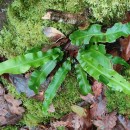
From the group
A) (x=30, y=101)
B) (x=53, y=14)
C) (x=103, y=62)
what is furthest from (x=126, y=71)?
(x=30, y=101)

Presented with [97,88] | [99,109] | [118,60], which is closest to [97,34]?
[118,60]

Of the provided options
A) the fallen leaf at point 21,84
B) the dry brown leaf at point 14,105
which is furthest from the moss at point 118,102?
the dry brown leaf at point 14,105

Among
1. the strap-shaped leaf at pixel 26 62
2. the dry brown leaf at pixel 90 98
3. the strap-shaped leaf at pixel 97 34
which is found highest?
the strap-shaped leaf at pixel 97 34

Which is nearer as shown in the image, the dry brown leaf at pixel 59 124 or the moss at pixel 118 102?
the moss at pixel 118 102

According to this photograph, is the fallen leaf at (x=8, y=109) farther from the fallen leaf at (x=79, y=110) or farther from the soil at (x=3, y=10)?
the soil at (x=3, y=10)

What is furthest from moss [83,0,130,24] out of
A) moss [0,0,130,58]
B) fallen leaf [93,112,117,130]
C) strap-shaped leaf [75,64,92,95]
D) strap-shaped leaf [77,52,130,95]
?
fallen leaf [93,112,117,130]

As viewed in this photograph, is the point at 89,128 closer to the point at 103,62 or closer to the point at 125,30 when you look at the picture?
the point at 103,62
